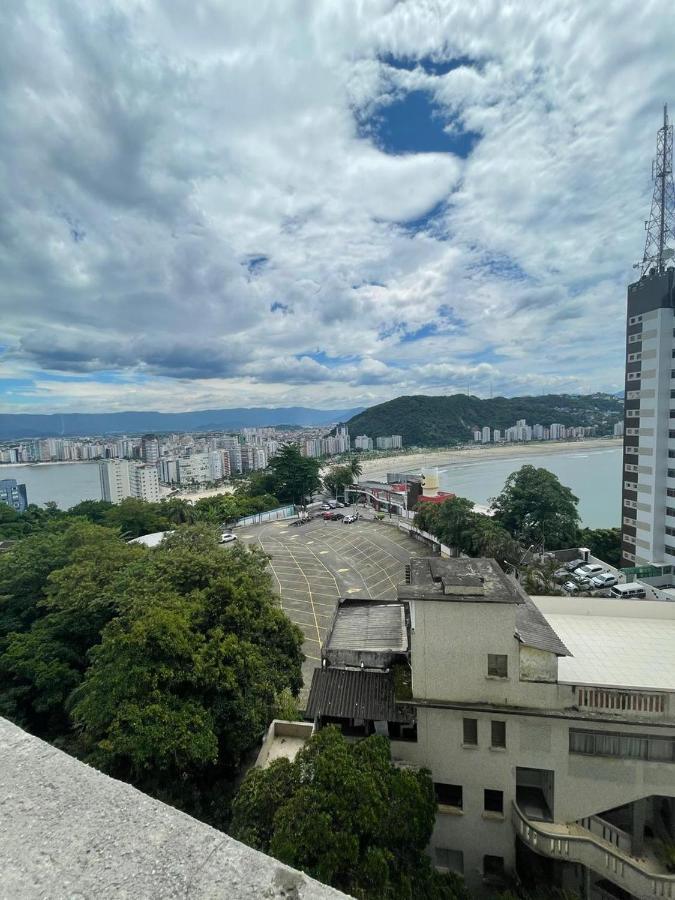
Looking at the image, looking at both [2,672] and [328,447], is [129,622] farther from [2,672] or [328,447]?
[328,447]

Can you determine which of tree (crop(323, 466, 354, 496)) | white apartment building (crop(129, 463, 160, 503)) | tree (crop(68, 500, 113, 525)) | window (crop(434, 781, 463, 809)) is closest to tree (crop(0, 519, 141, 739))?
window (crop(434, 781, 463, 809))

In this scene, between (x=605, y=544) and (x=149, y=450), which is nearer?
(x=605, y=544)

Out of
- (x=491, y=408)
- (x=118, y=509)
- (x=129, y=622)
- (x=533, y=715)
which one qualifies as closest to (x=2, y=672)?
(x=129, y=622)

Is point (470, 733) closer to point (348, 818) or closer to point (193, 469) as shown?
point (348, 818)

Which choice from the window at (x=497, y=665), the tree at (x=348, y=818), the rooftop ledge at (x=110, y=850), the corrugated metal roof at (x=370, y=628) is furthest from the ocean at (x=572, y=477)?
the rooftop ledge at (x=110, y=850)

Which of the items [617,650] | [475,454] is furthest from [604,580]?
[475,454]
